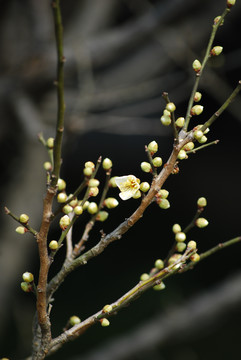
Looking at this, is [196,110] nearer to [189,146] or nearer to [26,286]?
[189,146]

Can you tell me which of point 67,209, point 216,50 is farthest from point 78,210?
point 216,50

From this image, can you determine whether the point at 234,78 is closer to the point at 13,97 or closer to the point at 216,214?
the point at 216,214

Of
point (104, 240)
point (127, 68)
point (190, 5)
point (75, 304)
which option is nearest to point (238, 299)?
point (190, 5)

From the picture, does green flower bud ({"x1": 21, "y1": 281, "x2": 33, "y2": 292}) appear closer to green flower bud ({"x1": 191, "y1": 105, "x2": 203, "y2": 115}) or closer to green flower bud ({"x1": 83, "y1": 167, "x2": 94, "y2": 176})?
green flower bud ({"x1": 83, "y1": 167, "x2": 94, "y2": 176})

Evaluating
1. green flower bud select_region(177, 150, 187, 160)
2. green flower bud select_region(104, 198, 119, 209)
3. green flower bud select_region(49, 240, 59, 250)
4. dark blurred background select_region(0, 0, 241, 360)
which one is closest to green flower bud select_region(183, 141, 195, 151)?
green flower bud select_region(177, 150, 187, 160)

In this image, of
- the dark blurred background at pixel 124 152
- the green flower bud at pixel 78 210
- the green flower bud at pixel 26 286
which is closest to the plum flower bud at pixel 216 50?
the green flower bud at pixel 78 210

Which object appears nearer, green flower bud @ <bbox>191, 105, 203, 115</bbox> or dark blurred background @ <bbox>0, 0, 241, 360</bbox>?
green flower bud @ <bbox>191, 105, 203, 115</bbox>
